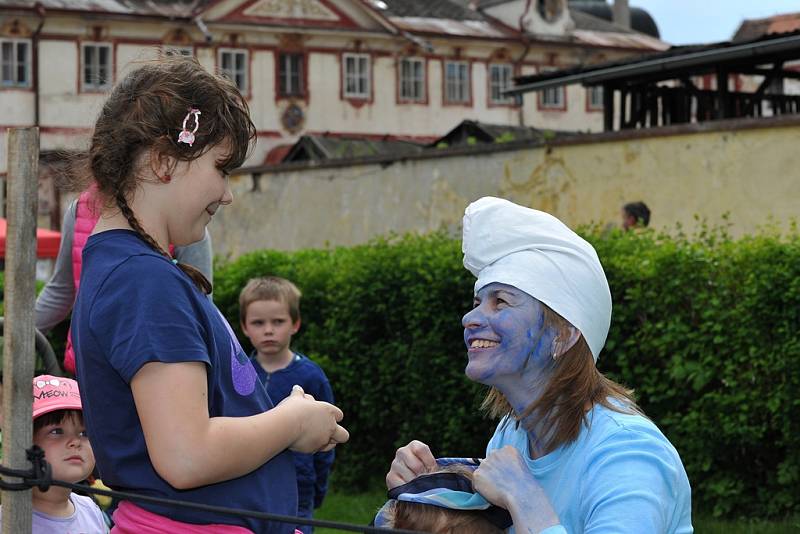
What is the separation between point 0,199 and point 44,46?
4910 millimetres

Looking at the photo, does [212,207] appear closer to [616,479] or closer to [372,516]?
[616,479]

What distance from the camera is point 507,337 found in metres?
2.68

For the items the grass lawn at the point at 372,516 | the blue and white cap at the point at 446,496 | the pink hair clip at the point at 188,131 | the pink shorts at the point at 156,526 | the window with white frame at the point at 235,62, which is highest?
the window with white frame at the point at 235,62

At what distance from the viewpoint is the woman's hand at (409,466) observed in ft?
9.45

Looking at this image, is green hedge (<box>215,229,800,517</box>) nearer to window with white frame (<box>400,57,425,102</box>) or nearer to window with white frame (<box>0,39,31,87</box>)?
window with white frame (<box>0,39,31,87</box>)

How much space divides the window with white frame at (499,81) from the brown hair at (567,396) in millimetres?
44710

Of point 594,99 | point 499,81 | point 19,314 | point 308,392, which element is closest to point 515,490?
point 19,314

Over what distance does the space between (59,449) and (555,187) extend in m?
13.5

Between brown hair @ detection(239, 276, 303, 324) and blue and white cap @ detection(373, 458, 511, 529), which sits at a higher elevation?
brown hair @ detection(239, 276, 303, 324)

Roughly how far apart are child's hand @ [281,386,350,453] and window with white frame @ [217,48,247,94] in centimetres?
4018

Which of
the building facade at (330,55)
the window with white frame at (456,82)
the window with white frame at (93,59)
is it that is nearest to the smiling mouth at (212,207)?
the building facade at (330,55)

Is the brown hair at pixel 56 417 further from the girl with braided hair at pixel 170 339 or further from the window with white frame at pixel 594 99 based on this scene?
the window with white frame at pixel 594 99

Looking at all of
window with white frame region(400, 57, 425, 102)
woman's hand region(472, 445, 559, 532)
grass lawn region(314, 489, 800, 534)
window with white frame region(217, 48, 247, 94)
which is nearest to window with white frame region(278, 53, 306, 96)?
window with white frame region(217, 48, 247, 94)

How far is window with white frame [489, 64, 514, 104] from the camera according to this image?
47094 millimetres
